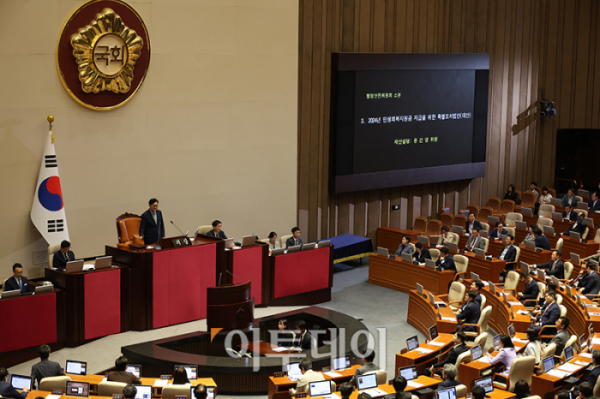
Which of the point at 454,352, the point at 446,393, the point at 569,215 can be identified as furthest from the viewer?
the point at 569,215

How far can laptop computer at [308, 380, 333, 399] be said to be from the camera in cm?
798

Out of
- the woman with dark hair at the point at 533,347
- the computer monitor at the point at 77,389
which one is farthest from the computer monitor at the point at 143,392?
the woman with dark hair at the point at 533,347

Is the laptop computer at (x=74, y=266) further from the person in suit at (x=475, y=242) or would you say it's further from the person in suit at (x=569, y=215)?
the person in suit at (x=569, y=215)

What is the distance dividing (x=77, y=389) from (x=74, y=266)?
9.68 ft

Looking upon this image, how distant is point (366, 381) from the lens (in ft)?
26.9

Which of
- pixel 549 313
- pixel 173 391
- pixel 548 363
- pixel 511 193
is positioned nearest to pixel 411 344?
pixel 548 363

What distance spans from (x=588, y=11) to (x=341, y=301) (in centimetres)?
1225

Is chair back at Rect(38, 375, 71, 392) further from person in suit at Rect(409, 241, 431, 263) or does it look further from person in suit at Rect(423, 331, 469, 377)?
person in suit at Rect(409, 241, 431, 263)

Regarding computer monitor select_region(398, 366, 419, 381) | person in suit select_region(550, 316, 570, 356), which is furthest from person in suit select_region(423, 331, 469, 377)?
person in suit select_region(550, 316, 570, 356)

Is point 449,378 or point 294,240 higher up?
point 294,240

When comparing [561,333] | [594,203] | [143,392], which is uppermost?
[594,203]

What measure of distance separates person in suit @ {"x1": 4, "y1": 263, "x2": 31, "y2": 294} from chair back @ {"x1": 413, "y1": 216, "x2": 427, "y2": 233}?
31.0 ft

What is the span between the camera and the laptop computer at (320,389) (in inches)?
314

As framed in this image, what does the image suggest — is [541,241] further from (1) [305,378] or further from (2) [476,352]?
Answer: (1) [305,378]
